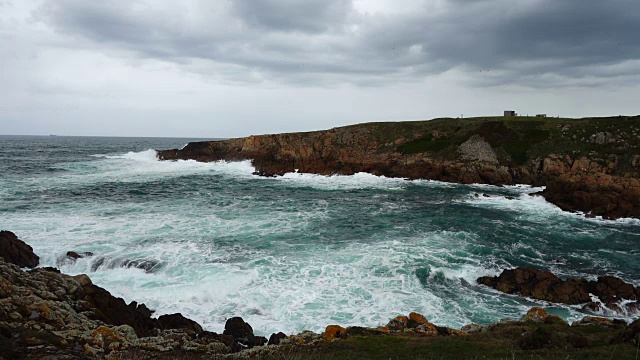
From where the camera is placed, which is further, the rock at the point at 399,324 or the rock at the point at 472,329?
the rock at the point at 399,324

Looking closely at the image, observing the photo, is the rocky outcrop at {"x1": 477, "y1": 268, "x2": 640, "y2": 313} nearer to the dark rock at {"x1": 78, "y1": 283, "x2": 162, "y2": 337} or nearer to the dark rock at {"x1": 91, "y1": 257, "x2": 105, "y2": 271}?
the dark rock at {"x1": 78, "y1": 283, "x2": 162, "y2": 337}

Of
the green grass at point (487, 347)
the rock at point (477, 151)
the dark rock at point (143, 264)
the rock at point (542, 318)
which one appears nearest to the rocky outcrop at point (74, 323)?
the green grass at point (487, 347)

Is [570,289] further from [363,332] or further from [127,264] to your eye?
[127,264]

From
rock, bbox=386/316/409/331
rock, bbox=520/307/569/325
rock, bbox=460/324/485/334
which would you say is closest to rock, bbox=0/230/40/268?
rock, bbox=386/316/409/331

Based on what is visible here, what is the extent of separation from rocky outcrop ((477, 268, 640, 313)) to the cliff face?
1869cm

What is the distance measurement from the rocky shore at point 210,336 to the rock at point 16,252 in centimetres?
418

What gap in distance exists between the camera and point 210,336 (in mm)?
12812

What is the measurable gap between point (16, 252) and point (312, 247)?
1604cm

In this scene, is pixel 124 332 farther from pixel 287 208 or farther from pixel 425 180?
pixel 425 180

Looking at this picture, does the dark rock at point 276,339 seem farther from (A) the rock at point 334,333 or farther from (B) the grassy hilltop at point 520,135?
(B) the grassy hilltop at point 520,135

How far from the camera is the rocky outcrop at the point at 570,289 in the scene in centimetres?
1669

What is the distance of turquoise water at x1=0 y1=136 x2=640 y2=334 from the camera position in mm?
16422

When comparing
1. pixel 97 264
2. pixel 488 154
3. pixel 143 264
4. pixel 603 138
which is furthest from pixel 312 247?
pixel 603 138

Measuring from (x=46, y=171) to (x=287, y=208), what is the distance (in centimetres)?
4738
